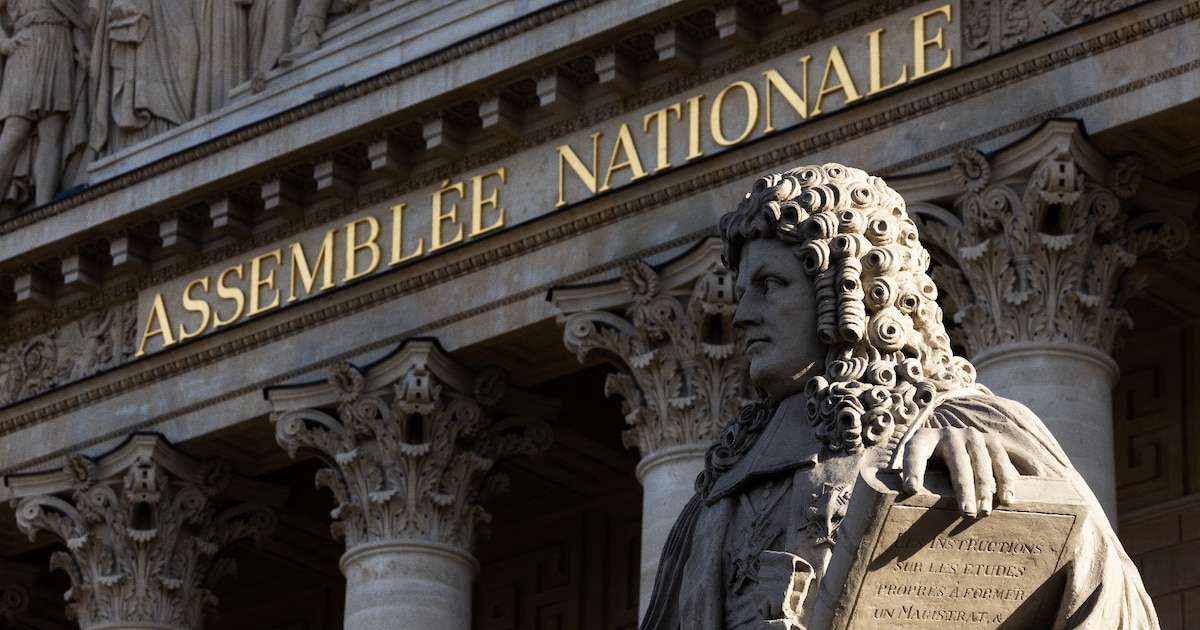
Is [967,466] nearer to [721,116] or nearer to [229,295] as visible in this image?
[721,116]

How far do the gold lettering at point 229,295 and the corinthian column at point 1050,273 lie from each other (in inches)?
308

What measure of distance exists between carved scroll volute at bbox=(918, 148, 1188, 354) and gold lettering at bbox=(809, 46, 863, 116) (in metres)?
1.65

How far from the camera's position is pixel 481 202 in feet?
86.3

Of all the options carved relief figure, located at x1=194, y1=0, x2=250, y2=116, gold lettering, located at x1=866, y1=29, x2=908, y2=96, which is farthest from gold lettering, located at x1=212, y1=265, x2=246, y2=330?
gold lettering, located at x1=866, y1=29, x2=908, y2=96

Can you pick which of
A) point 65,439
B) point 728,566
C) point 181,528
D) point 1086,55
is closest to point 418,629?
point 181,528

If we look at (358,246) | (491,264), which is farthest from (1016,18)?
(358,246)

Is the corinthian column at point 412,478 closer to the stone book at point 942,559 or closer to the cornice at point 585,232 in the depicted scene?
the cornice at point 585,232

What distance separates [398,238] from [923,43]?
544 cm

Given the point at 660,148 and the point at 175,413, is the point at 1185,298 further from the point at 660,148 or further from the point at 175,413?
→ the point at 175,413

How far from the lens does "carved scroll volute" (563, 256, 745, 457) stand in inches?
934

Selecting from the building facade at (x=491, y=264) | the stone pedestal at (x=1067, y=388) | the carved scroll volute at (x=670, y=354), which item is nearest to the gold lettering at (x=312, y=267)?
the building facade at (x=491, y=264)

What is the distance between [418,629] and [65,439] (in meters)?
4.98

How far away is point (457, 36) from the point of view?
27.2 metres

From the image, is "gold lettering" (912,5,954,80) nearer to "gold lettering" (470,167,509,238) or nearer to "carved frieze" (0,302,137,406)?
"gold lettering" (470,167,509,238)
